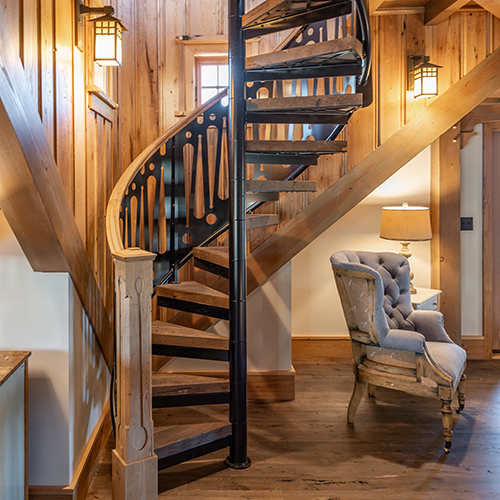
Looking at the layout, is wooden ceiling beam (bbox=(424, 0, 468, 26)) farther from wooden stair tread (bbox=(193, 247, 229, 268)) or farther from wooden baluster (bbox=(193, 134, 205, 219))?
wooden stair tread (bbox=(193, 247, 229, 268))

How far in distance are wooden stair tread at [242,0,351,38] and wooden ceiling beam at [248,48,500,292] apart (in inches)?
45.2

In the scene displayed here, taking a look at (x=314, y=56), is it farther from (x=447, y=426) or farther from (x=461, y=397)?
(x=461, y=397)

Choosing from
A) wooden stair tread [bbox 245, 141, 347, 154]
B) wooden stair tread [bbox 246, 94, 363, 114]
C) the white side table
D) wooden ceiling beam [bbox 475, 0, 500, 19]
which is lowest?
the white side table

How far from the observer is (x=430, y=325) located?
11.0 feet

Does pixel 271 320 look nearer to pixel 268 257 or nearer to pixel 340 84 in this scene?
pixel 268 257

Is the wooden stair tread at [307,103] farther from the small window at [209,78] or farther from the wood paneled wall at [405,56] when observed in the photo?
the small window at [209,78]

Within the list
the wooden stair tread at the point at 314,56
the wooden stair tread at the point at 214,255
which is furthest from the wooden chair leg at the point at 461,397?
the wooden stair tread at the point at 314,56

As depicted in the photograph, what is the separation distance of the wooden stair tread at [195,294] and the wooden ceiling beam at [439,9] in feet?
8.00

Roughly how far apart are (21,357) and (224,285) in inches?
66.8

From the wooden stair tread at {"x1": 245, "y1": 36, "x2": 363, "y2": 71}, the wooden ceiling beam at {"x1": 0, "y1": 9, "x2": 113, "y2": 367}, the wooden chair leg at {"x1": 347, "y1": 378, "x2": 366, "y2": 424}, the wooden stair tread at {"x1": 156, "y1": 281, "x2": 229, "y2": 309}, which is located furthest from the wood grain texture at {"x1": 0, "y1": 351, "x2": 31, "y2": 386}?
the wooden chair leg at {"x1": 347, "y1": 378, "x2": 366, "y2": 424}

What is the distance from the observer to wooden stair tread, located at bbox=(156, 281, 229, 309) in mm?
3049

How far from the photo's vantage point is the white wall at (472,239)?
4414mm

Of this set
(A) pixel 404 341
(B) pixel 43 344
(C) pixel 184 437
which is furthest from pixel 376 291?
(B) pixel 43 344

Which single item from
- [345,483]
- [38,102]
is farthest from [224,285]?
[38,102]
